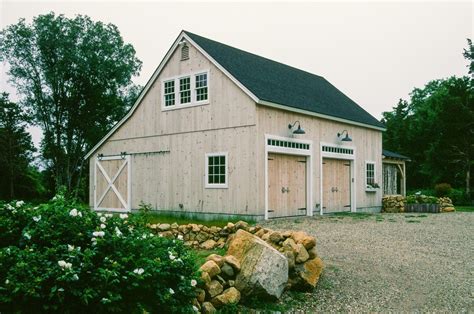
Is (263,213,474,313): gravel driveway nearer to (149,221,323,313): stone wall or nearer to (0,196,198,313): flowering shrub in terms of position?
(149,221,323,313): stone wall

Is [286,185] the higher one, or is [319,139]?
[319,139]

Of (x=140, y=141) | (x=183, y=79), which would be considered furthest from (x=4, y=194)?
(x=183, y=79)

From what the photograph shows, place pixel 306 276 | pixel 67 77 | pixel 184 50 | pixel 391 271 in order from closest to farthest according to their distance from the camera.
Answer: pixel 306 276 → pixel 391 271 → pixel 184 50 → pixel 67 77

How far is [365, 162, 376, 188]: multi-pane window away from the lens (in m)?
21.9

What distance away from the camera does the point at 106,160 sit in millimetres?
20891

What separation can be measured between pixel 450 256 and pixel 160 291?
7428 mm

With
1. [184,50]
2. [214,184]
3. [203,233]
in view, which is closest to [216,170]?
[214,184]

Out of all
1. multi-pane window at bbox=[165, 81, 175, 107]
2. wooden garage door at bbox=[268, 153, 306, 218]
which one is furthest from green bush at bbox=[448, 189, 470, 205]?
multi-pane window at bbox=[165, 81, 175, 107]

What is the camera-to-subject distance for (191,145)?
56.5 ft

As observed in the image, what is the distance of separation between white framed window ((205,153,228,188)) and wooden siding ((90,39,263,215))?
0.18 metres

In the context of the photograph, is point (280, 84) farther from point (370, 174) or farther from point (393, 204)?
point (393, 204)

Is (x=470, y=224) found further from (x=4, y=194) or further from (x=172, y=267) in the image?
(x=4, y=194)

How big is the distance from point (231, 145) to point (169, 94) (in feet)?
13.7

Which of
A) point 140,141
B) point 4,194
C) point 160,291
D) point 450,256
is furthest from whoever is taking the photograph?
point 4,194
